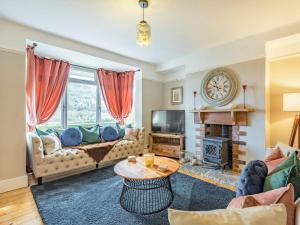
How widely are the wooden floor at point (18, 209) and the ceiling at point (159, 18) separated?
2.55m

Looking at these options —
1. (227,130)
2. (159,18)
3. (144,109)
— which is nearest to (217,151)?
(227,130)

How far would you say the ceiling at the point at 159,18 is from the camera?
228 cm

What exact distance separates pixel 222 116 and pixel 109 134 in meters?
2.53

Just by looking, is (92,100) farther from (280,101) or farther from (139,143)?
(280,101)

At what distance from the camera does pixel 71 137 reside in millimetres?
3672

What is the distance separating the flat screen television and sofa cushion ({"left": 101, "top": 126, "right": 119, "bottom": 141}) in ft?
3.70

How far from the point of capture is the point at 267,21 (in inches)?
107

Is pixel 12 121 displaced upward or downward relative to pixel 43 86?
downward

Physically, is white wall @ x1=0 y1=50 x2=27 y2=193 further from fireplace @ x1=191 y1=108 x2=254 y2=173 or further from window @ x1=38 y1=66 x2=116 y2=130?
fireplace @ x1=191 y1=108 x2=254 y2=173

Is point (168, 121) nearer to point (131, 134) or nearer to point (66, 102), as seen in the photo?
point (131, 134)

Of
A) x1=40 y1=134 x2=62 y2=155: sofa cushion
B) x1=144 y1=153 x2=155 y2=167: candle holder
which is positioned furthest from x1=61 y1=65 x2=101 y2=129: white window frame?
x1=144 y1=153 x2=155 y2=167: candle holder

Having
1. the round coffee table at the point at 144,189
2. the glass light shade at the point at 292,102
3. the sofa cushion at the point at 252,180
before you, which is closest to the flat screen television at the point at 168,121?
the round coffee table at the point at 144,189

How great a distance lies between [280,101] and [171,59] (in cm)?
253

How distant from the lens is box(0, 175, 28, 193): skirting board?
2683mm
